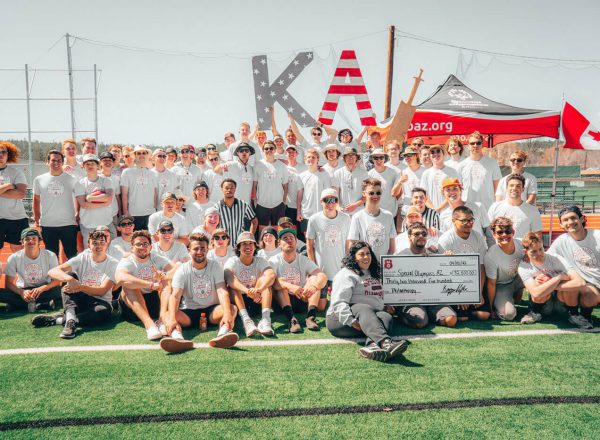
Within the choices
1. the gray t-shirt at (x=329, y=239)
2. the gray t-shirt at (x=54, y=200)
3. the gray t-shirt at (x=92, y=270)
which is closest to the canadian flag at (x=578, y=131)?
the gray t-shirt at (x=329, y=239)

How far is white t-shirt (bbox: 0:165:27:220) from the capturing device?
709 cm

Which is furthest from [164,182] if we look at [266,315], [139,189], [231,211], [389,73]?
[389,73]

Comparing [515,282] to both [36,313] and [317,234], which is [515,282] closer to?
[317,234]

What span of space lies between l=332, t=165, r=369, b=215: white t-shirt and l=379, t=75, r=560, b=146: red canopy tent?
336cm

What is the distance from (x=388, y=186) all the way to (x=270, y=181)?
2011 millimetres

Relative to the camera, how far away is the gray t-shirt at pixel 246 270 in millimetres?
5977

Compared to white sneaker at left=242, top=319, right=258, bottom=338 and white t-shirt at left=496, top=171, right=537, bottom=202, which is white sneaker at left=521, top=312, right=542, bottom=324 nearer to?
white t-shirt at left=496, top=171, right=537, bottom=202

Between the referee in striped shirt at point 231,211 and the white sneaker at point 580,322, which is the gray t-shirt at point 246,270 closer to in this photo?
the referee in striped shirt at point 231,211

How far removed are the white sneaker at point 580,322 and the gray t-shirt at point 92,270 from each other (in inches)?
227

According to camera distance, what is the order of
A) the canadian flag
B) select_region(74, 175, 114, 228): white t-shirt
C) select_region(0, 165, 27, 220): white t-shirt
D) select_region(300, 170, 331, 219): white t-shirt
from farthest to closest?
the canadian flag < select_region(300, 170, 331, 219): white t-shirt < select_region(74, 175, 114, 228): white t-shirt < select_region(0, 165, 27, 220): white t-shirt

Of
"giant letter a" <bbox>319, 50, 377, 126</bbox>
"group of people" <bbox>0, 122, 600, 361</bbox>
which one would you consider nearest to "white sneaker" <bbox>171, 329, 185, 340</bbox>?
"group of people" <bbox>0, 122, 600, 361</bbox>

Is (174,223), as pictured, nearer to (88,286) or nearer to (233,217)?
(233,217)

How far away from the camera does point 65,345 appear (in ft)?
17.1

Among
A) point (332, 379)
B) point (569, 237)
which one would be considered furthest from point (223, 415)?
point (569, 237)
